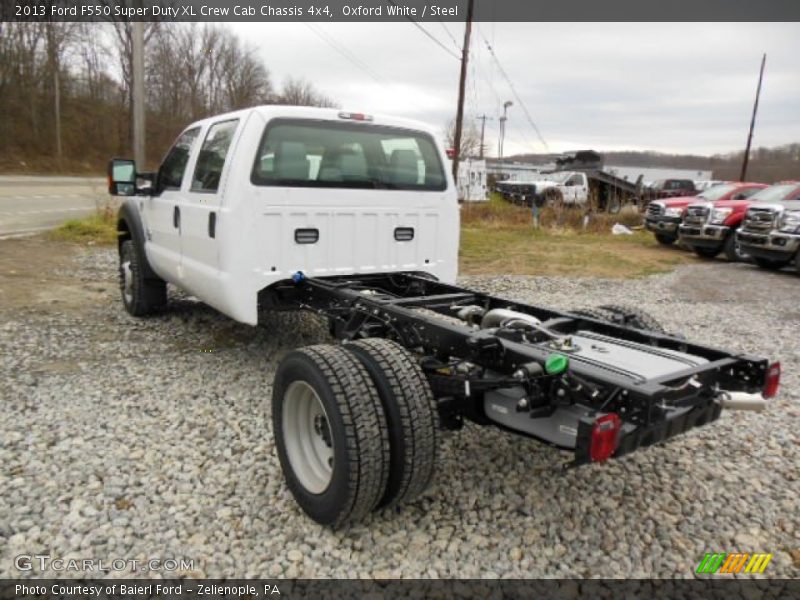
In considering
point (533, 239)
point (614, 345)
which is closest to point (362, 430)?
point (614, 345)

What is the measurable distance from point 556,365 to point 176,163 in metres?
4.27

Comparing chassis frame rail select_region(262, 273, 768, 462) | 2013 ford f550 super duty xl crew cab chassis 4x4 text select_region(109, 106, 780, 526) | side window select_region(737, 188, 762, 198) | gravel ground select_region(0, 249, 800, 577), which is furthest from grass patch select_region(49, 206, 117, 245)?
side window select_region(737, 188, 762, 198)

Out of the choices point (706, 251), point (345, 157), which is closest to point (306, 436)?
point (345, 157)

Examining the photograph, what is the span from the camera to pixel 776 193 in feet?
46.7

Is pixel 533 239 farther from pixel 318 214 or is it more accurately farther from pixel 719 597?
pixel 719 597

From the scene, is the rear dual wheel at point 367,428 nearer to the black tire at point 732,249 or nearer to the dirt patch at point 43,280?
the dirt patch at point 43,280

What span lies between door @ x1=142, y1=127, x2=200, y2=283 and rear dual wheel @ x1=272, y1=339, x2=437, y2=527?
278cm

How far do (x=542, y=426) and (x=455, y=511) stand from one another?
65 cm

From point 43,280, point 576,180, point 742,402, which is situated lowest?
point 43,280

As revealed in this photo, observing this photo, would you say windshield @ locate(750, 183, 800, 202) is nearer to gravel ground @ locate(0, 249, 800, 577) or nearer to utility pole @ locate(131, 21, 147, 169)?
gravel ground @ locate(0, 249, 800, 577)

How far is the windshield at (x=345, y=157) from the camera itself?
14.6 ft

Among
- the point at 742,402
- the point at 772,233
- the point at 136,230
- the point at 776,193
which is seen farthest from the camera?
the point at 776,193

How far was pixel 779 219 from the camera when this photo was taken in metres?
12.2

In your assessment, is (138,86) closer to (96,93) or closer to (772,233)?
(772,233)
